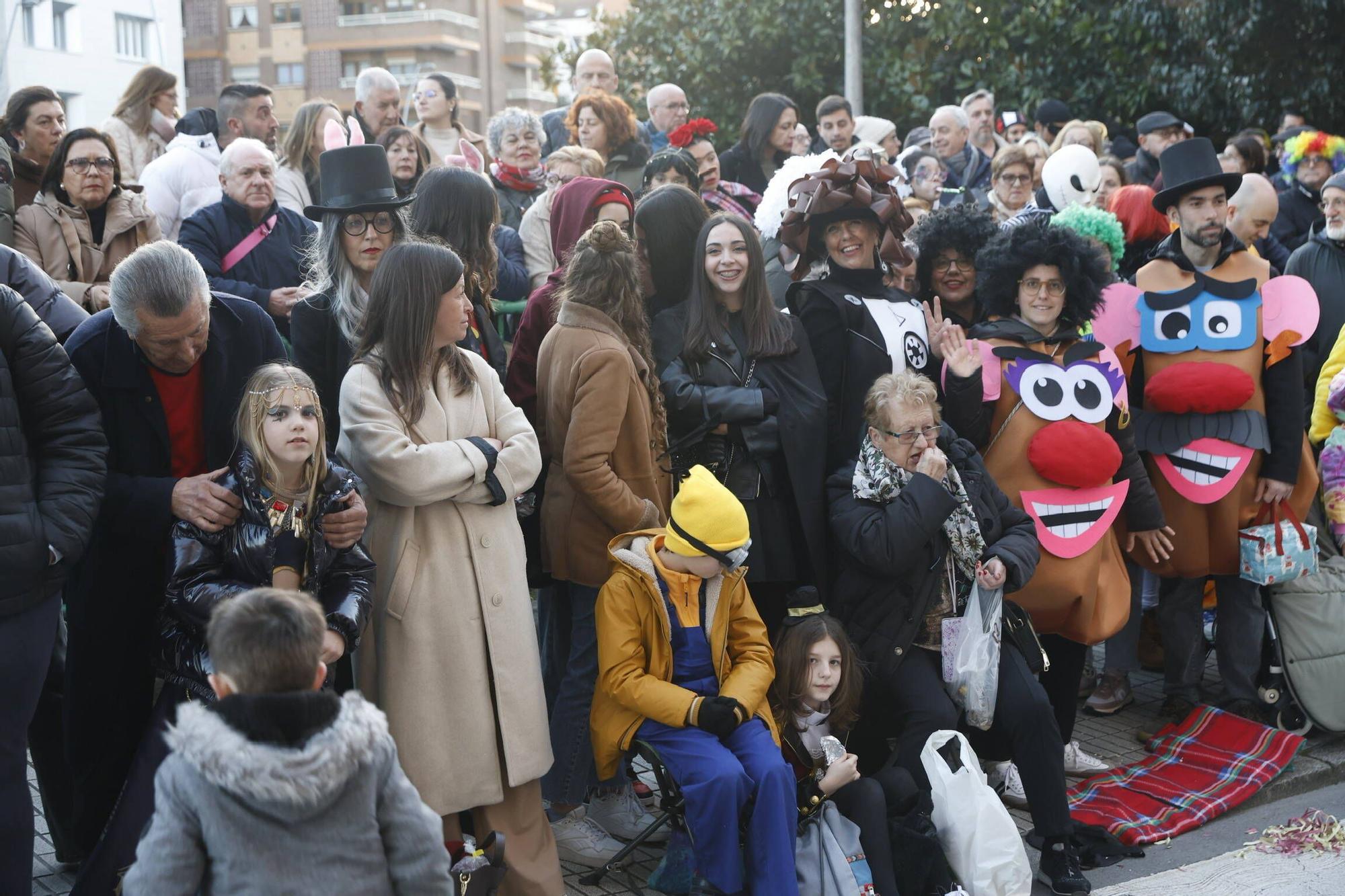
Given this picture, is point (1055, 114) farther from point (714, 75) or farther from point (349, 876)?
point (349, 876)

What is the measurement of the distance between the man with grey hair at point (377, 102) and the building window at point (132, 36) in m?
33.9

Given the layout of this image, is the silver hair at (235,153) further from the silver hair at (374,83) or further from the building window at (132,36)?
the building window at (132,36)

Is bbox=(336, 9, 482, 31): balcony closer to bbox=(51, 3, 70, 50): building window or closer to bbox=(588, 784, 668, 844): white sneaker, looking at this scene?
bbox=(51, 3, 70, 50): building window

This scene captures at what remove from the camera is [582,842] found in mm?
4535

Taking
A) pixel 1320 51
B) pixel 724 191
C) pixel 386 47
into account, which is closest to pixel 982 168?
pixel 724 191

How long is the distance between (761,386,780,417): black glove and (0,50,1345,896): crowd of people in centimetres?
2

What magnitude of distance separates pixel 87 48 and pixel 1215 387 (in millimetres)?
36454

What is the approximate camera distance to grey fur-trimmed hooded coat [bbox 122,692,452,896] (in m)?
2.72

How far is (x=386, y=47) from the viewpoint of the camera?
5375cm

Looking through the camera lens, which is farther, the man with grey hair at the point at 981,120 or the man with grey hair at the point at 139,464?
the man with grey hair at the point at 981,120

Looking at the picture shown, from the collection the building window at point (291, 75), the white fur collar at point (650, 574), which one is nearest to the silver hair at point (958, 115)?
the white fur collar at point (650, 574)

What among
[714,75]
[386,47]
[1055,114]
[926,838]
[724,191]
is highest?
[386,47]

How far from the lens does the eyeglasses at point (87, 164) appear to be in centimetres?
544

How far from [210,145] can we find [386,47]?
50.0 meters
